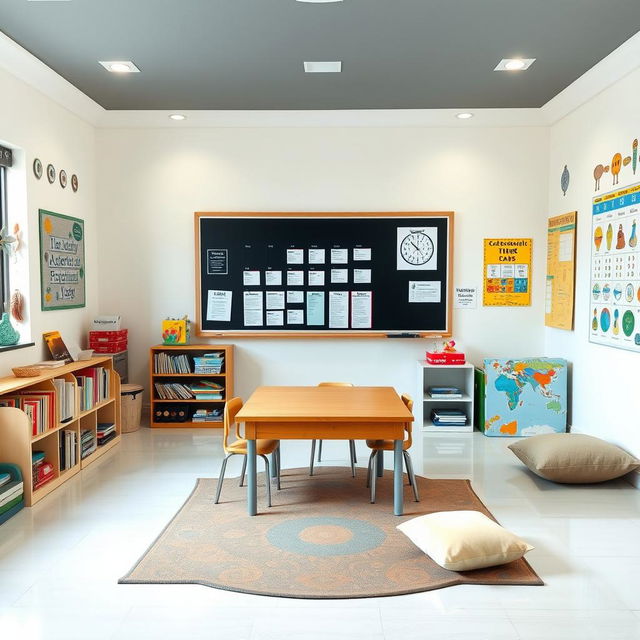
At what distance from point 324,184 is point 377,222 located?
2.20 ft

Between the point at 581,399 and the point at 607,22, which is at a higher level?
the point at 607,22

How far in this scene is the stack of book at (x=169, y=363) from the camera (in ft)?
21.0

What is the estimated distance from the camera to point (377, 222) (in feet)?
21.5

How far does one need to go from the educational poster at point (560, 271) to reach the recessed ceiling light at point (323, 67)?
2535 mm

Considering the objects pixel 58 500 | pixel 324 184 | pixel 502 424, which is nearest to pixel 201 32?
pixel 324 184

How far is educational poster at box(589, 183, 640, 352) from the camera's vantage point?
4699 mm

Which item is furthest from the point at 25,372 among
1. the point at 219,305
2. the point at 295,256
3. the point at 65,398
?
the point at 295,256

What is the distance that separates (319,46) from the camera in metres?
A: 4.72

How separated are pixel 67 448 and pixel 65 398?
38 centimetres

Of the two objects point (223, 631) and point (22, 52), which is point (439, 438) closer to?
point (223, 631)

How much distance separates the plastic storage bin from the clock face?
300cm

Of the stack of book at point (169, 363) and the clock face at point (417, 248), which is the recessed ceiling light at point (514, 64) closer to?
the clock face at point (417, 248)

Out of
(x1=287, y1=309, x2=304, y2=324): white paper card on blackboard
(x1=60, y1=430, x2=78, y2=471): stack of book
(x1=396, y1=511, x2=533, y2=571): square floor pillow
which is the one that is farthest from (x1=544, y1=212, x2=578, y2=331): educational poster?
(x1=60, y1=430, x2=78, y2=471): stack of book

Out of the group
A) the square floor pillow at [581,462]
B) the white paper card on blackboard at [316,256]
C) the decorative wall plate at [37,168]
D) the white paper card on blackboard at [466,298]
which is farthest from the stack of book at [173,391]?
the square floor pillow at [581,462]
